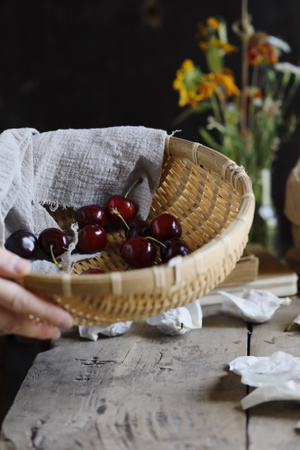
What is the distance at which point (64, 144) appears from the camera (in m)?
1.10

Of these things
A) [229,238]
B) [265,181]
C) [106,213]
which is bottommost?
[265,181]

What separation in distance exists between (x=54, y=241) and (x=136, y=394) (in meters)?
0.30

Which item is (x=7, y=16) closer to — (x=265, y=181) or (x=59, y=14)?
(x=59, y=14)

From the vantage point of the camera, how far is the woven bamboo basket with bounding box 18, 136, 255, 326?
72 cm

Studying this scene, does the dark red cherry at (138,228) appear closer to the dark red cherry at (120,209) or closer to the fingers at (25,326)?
the dark red cherry at (120,209)

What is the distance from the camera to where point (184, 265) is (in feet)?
2.43

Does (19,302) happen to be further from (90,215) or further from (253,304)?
(253,304)

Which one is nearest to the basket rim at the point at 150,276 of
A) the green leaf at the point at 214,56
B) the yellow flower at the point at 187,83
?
the yellow flower at the point at 187,83

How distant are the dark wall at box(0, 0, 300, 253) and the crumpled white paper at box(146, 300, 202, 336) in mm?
1207

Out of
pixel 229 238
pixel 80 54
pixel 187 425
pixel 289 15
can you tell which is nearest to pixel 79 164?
pixel 229 238

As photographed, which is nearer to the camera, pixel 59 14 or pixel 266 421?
pixel 266 421

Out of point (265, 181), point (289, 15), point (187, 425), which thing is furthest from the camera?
point (289, 15)

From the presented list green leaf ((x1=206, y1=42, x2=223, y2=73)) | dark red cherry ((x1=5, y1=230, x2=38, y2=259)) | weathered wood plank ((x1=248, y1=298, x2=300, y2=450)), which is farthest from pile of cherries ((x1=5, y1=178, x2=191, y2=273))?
green leaf ((x1=206, y1=42, x2=223, y2=73))

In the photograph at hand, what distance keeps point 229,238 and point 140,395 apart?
0.91 feet
